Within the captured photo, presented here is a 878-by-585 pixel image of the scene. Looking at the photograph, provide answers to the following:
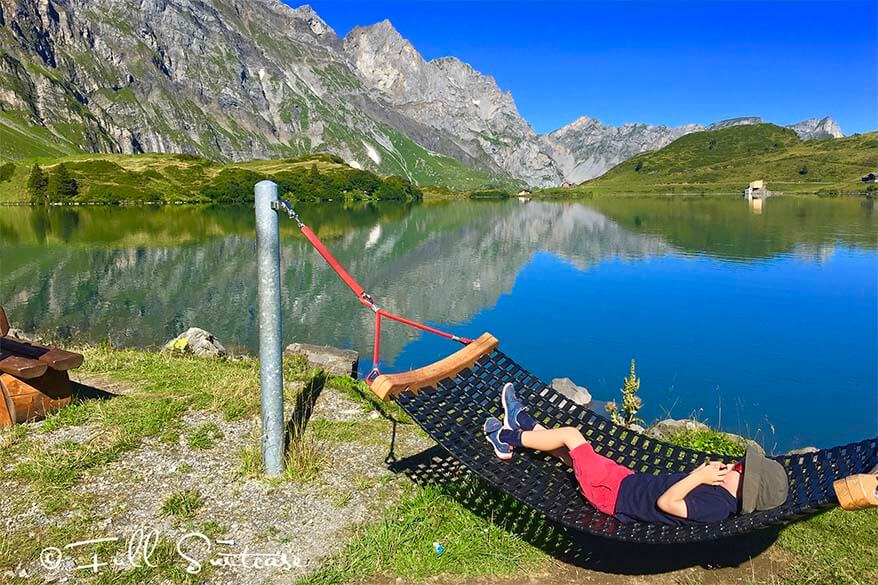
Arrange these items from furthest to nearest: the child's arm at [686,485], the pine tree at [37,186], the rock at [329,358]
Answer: the pine tree at [37,186] → the rock at [329,358] → the child's arm at [686,485]

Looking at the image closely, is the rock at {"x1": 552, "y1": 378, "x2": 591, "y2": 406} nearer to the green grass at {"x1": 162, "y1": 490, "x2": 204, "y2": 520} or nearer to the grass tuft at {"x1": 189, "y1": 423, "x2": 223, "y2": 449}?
the grass tuft at {"x1": 189, "y1": 423, "x2": 223, "y2": 449}

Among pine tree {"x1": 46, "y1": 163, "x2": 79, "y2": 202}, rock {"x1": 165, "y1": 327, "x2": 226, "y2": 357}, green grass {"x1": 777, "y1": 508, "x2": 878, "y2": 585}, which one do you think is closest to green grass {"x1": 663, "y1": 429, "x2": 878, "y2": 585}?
green grass {"x1": 777, "y1": 508, "x2": 878, "y2": 585}

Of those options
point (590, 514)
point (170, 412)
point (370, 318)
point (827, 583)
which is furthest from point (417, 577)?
point (370, 318)

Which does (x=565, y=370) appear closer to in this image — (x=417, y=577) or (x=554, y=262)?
(x=417, y=577)

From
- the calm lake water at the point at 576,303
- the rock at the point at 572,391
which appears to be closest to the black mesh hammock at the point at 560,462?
the calm lake water at the point at 576,303

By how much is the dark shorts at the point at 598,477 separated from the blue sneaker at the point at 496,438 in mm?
699

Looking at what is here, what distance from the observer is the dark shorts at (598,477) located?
17.6ft

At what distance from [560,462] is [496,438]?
718 mm

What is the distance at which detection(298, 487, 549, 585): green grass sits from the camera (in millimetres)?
5117

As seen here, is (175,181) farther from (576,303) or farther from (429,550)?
(429,550)

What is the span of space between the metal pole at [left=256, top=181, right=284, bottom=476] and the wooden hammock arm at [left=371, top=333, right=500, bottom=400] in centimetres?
141

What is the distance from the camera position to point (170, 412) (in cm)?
→ 812

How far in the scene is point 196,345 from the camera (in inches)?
629

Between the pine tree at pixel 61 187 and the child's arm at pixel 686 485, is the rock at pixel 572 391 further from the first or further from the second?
the pine tree at pixel 61 187
